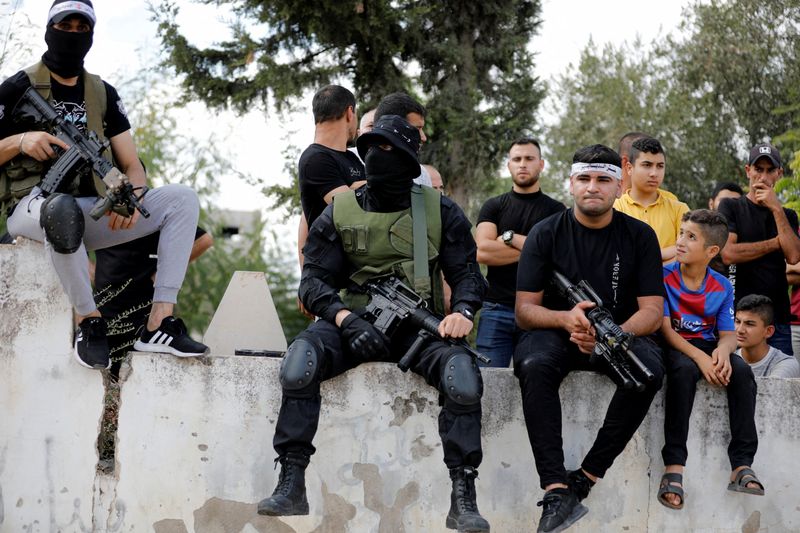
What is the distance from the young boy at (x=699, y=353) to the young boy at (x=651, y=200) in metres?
0.45

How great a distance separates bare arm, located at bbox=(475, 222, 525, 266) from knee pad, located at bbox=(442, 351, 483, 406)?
163 centimetres

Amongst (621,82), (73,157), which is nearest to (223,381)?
(73,157)

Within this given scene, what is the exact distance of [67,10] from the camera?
5.21 meters

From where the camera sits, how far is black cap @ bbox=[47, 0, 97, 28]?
5215mm

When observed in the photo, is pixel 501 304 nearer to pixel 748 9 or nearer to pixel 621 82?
pixel 748 9

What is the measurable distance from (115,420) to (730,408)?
3415 mm

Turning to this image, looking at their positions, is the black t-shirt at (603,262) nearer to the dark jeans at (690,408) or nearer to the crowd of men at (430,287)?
the crowd of men at (430,287)

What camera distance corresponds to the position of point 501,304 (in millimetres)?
6430

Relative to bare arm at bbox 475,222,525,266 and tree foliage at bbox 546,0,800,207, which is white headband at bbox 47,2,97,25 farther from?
tree foliage at bbox 546,0,800,207

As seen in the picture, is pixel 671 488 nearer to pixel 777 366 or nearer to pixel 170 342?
pixel 777 366

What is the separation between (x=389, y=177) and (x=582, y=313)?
126 cm

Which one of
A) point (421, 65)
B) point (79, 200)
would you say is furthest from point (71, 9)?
point (421, 65)

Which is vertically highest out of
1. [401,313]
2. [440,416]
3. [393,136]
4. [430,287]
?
[393,136]

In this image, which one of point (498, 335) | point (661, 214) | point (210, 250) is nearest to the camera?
point (498, 335)
